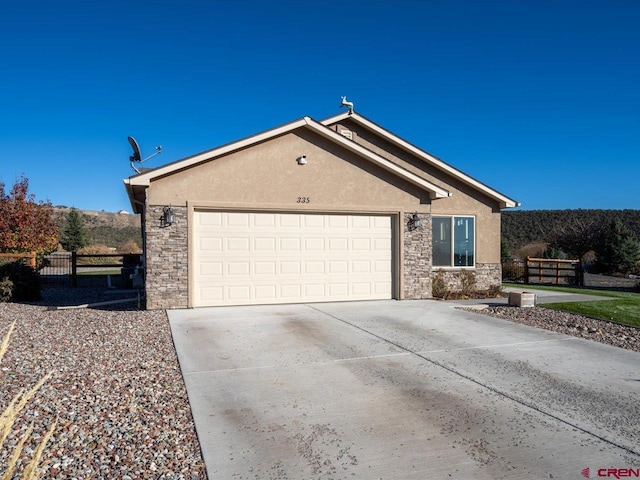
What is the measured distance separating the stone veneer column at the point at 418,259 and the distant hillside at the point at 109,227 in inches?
1689

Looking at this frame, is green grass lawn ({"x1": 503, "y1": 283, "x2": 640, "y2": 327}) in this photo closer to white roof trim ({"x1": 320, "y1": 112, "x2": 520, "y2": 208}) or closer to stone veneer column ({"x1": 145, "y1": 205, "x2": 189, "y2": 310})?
white roof trim ({"x1": 320, "y1": 112, "x2": 520, "y2": 208})

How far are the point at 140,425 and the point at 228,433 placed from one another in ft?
2.81

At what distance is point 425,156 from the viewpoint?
14.9 metres

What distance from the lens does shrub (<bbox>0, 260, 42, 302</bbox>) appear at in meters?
12.3

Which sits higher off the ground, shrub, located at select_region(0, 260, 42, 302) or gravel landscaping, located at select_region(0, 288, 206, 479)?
shrub, located at select_region(0, 260, 42, 302)

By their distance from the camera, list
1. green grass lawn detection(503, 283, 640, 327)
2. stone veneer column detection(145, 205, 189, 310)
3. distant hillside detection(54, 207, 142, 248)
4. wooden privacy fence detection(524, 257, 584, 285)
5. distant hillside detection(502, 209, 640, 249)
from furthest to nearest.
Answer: distant hillside detection(54, 207, 142, 248) < distant hillside detection(502, 209, 640, 249) < wooden privacy fence detection(524, 257, 584, 285) < stone veneer column detection(145, 205, 189, 310) < green grass lawn detection(503, 283, 640, 327)

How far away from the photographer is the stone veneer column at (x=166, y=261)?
10.5 meters

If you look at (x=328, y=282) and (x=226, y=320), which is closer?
(x=226, y=320)

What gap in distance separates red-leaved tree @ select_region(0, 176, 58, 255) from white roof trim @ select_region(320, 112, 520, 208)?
59.4 feet

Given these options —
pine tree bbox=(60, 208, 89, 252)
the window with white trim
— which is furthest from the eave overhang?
pine tree bbox=(60, 208, 89, 252)

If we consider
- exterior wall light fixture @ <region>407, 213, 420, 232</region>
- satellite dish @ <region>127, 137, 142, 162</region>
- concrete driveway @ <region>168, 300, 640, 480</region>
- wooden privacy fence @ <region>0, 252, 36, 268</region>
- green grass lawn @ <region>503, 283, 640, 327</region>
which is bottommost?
concrete driveway @ <region>168, 300, 640, 480</region>

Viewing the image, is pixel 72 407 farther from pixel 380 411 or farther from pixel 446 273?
pixel 446 273

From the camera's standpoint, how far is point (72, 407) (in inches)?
188

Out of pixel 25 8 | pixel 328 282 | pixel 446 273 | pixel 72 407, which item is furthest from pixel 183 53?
pixel 72 407
